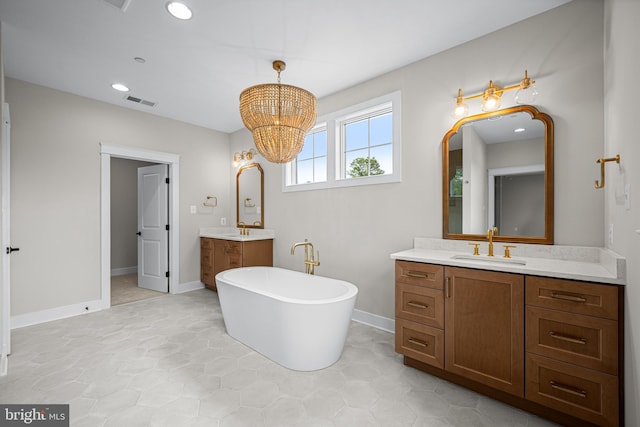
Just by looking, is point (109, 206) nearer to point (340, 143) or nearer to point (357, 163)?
point (340, 143)

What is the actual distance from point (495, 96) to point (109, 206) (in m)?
4.39

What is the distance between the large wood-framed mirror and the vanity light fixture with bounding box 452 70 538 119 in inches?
3.2

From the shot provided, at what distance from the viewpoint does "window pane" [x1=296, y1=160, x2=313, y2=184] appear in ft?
12.4

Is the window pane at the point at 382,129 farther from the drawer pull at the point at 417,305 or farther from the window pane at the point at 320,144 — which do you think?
the drawer pull at the point at 417,305

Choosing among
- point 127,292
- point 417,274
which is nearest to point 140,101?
point 127,292

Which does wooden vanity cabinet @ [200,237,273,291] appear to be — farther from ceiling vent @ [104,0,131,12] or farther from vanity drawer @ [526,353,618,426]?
vanity drawer @ [526,353,618,426]

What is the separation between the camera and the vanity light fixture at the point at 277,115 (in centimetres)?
214

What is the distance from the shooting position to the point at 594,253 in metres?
1.81

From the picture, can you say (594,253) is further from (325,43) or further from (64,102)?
(64,102)

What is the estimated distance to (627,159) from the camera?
1271 millimetres

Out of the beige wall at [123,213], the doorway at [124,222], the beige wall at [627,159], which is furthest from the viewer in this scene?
the beige wall at [123,213]

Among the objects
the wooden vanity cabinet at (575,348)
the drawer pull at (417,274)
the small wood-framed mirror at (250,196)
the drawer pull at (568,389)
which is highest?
the small wood-framed mirror at (250,196)

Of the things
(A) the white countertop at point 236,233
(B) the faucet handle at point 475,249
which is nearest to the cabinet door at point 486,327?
(B) the faucet handle at point 475,249

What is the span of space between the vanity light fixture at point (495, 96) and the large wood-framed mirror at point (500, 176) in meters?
0.08
